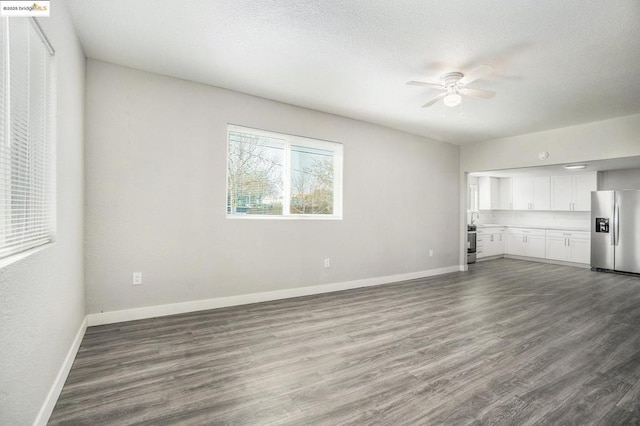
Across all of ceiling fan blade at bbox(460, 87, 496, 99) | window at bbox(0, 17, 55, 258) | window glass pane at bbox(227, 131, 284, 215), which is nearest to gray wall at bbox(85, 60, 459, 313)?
window glass pane at bbox(227, 131, 284, 215)

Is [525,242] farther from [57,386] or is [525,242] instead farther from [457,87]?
[57,386]

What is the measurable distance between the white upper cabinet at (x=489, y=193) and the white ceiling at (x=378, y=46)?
4.40 m

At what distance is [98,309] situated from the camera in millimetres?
3080

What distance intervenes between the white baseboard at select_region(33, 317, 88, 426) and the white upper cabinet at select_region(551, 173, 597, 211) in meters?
9.29

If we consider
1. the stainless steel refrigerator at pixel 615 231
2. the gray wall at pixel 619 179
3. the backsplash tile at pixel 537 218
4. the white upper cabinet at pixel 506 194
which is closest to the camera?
the stainless steel refrigerator at pixel 615 231

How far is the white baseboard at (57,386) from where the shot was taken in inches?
63.2

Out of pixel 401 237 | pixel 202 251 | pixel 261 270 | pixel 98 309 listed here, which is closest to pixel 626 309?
pixel 401 237

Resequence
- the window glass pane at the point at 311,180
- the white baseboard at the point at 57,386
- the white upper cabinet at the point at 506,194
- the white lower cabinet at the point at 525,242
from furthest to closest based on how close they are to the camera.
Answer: the white upper cabinet at the point at 506,194
the white lower cabinet at the point at 525,242
the window glass pane at the point at 311,180
the white baseboard at the point at 57,386

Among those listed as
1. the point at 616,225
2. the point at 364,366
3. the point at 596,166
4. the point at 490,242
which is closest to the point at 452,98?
the point at 364,366

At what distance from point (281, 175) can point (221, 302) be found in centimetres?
183

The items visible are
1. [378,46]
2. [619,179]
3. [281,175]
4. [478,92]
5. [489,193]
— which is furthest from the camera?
[489,193]

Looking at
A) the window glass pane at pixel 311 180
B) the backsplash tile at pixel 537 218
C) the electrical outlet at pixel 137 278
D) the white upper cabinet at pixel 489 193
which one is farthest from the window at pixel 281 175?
the backsplash tile at pixel 537 218

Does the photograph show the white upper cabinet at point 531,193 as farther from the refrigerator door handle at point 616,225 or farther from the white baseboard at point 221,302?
the white baseboard at point 221,302

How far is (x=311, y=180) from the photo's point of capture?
4.57 meters
